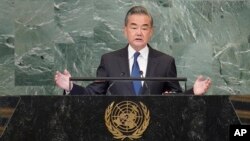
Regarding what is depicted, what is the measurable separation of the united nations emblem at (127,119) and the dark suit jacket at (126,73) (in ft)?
2.15

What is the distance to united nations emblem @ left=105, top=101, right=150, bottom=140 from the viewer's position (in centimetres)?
310

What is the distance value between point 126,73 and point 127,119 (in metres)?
1.01

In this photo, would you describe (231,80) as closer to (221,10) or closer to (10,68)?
(221,10)

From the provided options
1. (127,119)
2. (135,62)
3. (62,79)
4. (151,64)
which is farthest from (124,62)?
(127,119)

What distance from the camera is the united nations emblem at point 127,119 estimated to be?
10.2 ft

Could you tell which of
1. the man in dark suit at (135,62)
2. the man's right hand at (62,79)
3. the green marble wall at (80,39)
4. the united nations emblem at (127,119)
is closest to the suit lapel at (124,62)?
the man in dark suit at (135,62)

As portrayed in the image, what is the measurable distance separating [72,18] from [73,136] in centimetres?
383

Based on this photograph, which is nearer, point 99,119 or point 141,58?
point 99,119

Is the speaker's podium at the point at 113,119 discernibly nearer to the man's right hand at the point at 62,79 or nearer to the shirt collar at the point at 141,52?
the man's right hand at the point at 62,79

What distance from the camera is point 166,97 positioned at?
3125mm

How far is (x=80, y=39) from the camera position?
6750mm

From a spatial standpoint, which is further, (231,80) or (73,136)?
(231,80)

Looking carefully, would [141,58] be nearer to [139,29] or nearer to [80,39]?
[139,29]

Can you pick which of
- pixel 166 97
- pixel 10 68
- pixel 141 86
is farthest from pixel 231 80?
pixel 166 97
